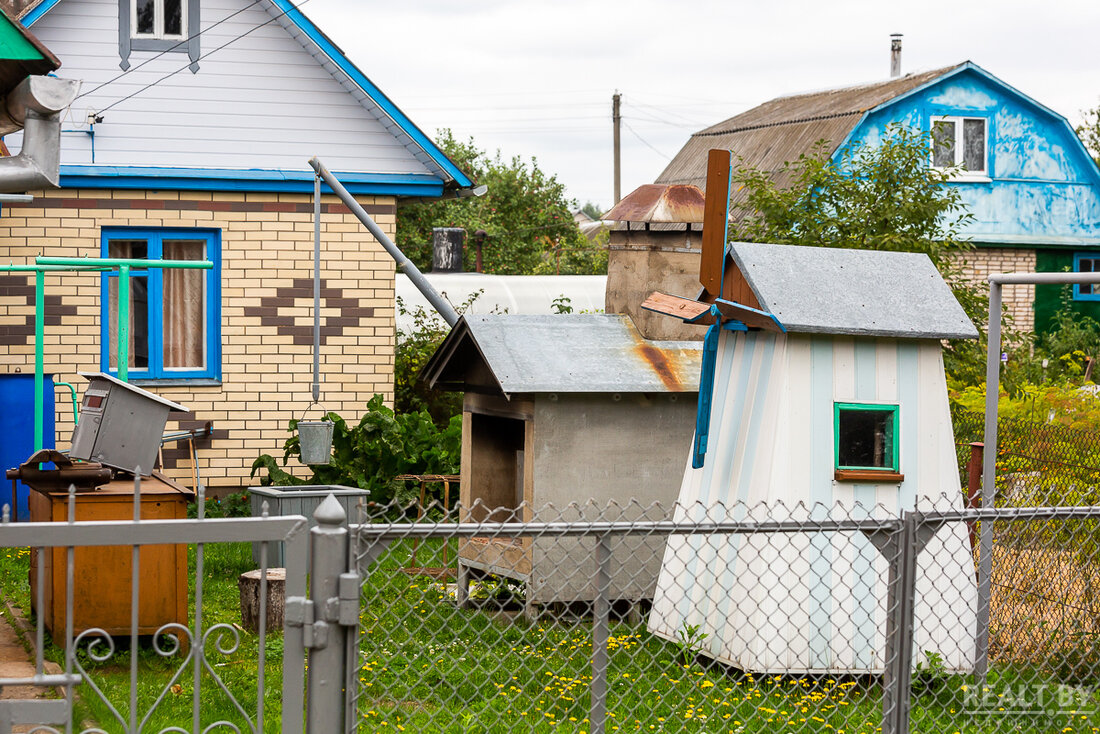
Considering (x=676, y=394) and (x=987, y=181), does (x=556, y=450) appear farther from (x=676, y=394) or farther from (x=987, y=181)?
(x=987, y=181)

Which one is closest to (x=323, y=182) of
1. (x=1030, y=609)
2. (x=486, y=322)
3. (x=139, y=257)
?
(x=139, y=257)

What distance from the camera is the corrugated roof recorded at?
20.6 metres

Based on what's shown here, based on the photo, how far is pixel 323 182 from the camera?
1195 centimetres

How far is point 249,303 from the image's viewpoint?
12.1m

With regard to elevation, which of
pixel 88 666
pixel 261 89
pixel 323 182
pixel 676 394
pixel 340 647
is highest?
pixel 261 89

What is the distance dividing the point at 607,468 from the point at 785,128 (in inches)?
613

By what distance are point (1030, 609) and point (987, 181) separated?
1652 centimetres

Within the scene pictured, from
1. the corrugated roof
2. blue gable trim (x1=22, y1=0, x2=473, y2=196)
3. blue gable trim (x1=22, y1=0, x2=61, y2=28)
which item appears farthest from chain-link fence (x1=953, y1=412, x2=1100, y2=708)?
the corrugated roof

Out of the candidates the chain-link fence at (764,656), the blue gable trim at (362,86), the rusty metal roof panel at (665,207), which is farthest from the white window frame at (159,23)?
the chain-link fence at (764,656)

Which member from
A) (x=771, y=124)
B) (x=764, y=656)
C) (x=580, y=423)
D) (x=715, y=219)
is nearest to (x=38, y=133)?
(x=715, y=219)

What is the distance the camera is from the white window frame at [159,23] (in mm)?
11961

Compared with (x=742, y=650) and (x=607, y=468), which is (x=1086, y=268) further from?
(x=742, y=650)

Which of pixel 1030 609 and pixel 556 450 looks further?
pixel 556 450

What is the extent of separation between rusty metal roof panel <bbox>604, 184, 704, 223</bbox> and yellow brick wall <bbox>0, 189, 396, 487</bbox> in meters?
4.44
